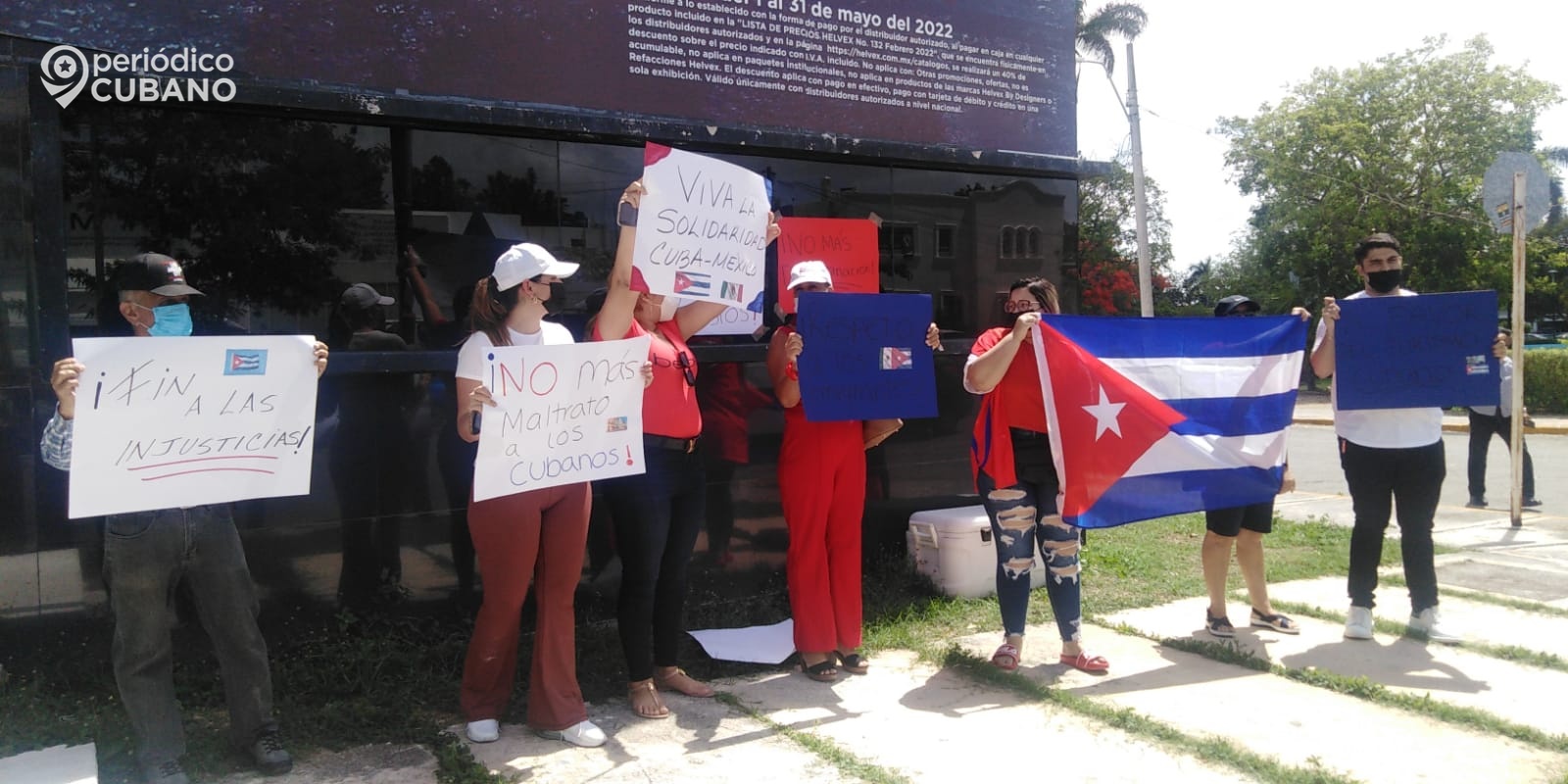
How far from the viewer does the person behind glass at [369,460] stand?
4.73 m

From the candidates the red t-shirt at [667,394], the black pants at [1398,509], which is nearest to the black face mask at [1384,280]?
the black pants at [1398,509]

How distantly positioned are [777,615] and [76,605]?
125 inches

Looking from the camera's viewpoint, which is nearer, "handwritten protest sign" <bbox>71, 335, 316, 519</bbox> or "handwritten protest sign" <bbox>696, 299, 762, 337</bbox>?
"handwritten protest sign" <bbox>71, 335, 316, 519</bbox>

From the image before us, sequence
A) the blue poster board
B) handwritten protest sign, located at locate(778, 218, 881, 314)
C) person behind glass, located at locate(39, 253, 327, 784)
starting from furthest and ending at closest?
handwritten protest sign, located at locate(778, 218, 881, 314) → the blue poster board → person behind glass, located at locate(39, 253, 327, 784)

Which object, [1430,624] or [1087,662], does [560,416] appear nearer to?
[1087,662]

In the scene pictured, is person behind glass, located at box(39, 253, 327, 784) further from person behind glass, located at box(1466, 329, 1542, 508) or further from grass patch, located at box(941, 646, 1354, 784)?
person behind glass, located at box(1466, 329, 1542, 508)

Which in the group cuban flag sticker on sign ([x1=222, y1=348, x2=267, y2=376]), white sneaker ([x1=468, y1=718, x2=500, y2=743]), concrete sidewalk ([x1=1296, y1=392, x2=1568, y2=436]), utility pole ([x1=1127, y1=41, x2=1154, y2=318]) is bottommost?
concrete sidewalk ([x1=1296, y1=392, x2=1568, y2=436])

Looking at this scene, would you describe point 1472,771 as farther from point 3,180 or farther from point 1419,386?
point 3,180

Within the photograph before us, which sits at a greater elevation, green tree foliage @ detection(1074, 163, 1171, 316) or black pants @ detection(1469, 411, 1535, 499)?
green tree foliage @ detection(1074, 163, 1171, 316)

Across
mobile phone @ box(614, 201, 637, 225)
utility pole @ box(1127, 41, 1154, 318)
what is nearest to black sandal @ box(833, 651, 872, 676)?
mobile phone @ box(614, 201, 637, 225)

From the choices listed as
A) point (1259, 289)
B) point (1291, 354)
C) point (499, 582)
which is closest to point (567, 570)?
point (499, 582)

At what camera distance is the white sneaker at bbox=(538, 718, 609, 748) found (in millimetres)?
4031

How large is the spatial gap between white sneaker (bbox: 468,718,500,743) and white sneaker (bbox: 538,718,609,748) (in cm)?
18

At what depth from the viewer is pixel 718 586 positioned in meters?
5.86
